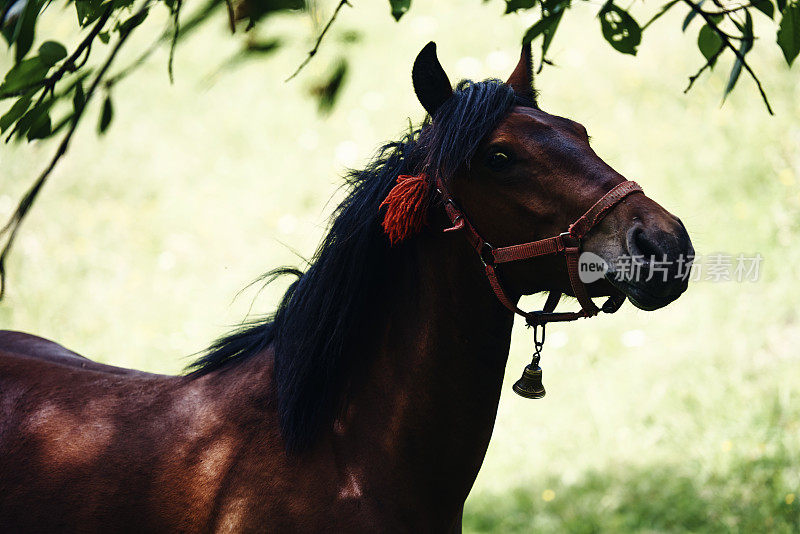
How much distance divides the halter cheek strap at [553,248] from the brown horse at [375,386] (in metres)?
→ 0.03

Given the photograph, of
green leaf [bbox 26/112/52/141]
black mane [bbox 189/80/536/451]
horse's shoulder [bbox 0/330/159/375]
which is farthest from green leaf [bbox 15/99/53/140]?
horse's shoulder [bbox 0/330/159/375]

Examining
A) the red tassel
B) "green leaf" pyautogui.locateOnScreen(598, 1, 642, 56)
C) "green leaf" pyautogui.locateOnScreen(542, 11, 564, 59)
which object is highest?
"green leaf" pyautogui.locateOnScreen(598, 1, 642, 56)

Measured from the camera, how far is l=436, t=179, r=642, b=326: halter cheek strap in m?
1.93

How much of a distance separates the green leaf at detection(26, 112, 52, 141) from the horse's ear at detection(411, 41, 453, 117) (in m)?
0.95

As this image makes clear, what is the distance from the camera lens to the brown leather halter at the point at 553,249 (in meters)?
1.93

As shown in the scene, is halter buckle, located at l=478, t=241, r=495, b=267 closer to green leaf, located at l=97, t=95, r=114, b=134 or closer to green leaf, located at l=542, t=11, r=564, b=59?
green leaf, located at l=542, t=11, r=564, b=59

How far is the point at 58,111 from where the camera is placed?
10.8 m

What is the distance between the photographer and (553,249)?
1.99 metres

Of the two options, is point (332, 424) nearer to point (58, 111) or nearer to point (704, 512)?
point (704, 512)

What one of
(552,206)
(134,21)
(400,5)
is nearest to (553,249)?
(552,206)

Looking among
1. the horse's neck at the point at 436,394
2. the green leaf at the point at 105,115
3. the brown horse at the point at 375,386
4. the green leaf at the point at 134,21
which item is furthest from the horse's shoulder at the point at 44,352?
the green leaf at the point at 134,21

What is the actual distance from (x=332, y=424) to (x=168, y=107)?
900cm

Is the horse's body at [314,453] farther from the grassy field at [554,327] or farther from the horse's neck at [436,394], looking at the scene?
the grassy field at [554,327]

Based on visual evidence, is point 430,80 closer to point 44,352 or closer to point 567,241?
point 567,241
